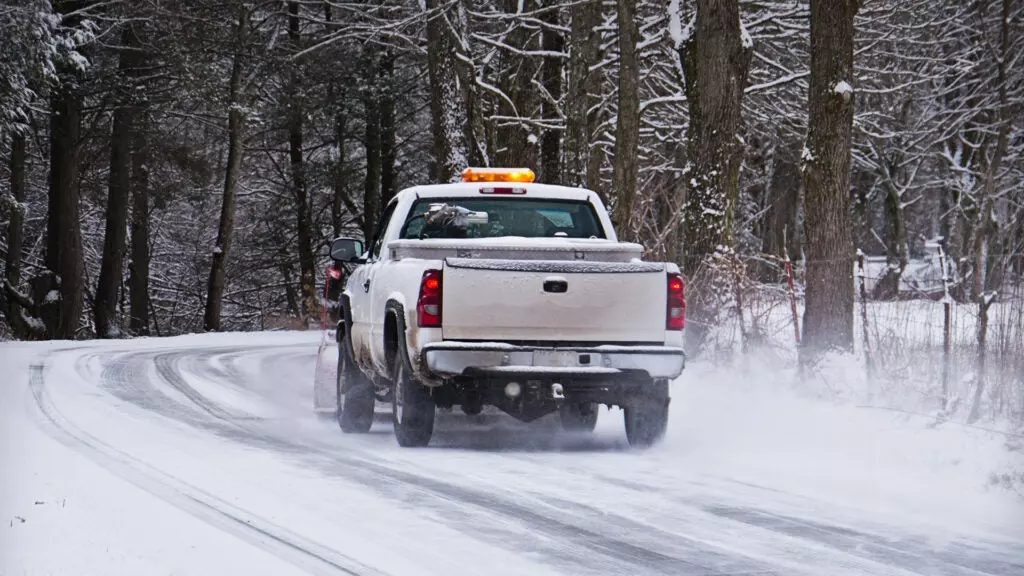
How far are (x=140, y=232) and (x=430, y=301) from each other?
1227 inches

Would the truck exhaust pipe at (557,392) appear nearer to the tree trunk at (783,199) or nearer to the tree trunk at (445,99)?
the tree trunk at (445,99)

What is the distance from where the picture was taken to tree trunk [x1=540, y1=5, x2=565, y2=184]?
2656 cm

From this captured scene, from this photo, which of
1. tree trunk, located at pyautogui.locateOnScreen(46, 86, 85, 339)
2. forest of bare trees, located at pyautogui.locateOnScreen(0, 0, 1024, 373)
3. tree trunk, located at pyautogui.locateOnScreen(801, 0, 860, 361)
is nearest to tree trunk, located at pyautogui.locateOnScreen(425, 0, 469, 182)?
forest of bare trees, located at pyautogui.locateOnScreen(0, 0, 1024, 373)

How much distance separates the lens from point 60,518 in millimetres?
7035

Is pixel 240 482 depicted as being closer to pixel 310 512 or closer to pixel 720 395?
pixel 310 512

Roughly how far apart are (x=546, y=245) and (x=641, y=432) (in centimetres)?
161

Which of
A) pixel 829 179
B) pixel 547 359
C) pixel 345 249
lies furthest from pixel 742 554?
pixel 829 179

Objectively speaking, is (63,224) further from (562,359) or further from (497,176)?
(562,359)

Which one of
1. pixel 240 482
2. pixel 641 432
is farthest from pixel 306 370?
pixel 240 482

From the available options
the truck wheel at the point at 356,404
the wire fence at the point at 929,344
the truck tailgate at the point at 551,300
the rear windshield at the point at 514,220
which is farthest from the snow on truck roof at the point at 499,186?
the wire fence at the point at 929,344

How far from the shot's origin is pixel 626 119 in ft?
66.9

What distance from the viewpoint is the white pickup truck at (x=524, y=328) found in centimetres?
954

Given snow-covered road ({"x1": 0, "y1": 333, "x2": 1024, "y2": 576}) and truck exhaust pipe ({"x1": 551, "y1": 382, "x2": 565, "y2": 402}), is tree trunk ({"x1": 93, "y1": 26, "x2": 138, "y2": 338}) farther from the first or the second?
truck exhaust pipe ({"x1": 551, "y1": 382, "x2": 565, "y2": 402})

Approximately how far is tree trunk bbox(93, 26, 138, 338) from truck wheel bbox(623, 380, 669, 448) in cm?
2320
